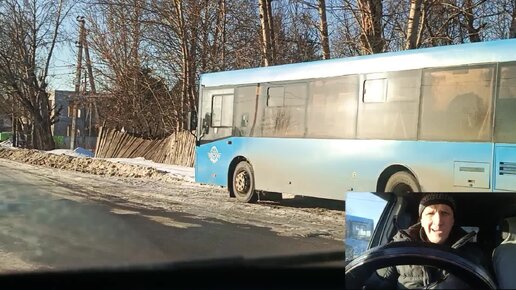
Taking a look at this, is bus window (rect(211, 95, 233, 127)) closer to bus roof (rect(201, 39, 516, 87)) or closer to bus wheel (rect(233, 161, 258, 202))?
bus roof (rect(201, 39, 516, 87))

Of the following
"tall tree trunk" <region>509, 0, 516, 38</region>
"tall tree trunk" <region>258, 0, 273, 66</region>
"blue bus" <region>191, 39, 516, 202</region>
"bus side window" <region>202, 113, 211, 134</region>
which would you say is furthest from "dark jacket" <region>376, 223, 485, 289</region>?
"tall tree trunk" <region>509, 0, 516, 38</region>

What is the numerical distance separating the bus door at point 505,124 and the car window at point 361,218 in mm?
5570

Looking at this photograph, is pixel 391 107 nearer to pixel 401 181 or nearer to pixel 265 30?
pixel 401 181

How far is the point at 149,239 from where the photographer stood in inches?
327

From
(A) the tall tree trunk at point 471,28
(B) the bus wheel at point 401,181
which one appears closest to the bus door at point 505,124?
(B) the bus wheel at point 401,181

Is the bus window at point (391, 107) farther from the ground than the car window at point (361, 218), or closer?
farther from the ground

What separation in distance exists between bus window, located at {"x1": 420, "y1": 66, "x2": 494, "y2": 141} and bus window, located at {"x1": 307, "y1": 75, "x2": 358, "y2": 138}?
4.91 ft

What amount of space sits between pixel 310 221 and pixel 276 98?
300cm

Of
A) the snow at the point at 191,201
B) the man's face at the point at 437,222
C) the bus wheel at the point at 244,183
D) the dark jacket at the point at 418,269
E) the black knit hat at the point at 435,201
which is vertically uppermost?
the black knit hat at the point at 435,201

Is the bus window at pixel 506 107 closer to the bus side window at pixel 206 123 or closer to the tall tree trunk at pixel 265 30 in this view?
the bus side window at pixel 206 123

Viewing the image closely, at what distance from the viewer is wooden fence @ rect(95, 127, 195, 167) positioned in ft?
82.3

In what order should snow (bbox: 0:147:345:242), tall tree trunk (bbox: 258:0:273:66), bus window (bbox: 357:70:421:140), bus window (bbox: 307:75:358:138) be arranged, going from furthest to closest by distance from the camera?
tall tree trunk (bbox: 258:0:273:66) → bus window (bbox: 307:75:358:138) → snow (bbox: 0:147:345:242) → bus window (bbox: 357:70:421:140)

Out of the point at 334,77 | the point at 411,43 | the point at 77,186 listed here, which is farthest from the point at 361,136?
the point at 77,186

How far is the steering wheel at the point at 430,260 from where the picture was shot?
8.72ft
